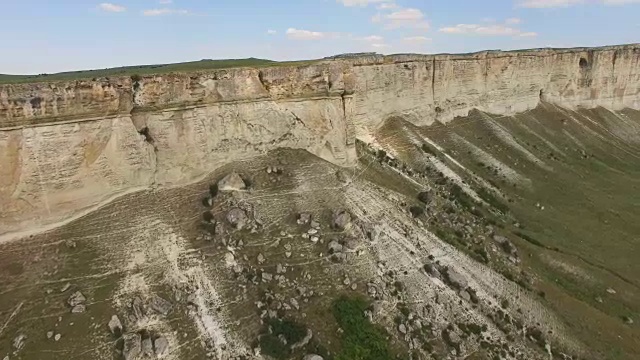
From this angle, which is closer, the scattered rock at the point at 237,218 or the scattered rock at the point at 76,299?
the scattered rock at the point at 76,299

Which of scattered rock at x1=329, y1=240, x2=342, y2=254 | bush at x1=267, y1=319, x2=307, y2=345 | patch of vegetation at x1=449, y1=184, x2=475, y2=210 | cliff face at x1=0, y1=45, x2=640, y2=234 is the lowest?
bush at x1=267, y1=319, x2=307, y2=345

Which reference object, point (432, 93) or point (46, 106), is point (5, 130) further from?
point (432, 93)

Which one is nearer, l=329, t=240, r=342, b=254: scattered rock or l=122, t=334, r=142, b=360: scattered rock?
l=122, t=334, r=142, b=360: scattered rock

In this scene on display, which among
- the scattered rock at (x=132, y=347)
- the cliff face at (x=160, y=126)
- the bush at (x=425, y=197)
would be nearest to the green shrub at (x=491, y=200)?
the bush at (x=425, y=197)

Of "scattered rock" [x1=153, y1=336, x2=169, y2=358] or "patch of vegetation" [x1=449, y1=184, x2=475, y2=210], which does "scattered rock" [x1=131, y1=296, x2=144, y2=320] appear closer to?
"scattered rock" [x1=153, y1=336, x2=169, y2=358]

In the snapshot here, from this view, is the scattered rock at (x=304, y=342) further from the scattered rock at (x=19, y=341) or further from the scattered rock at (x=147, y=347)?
the scattered rock at (x=19, y=341)

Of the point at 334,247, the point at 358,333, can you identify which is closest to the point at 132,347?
the point at 358,333

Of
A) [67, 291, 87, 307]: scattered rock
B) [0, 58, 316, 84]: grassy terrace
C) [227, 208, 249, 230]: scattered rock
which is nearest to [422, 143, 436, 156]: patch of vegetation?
[0, 58, 316, 84]: grassy terrace
